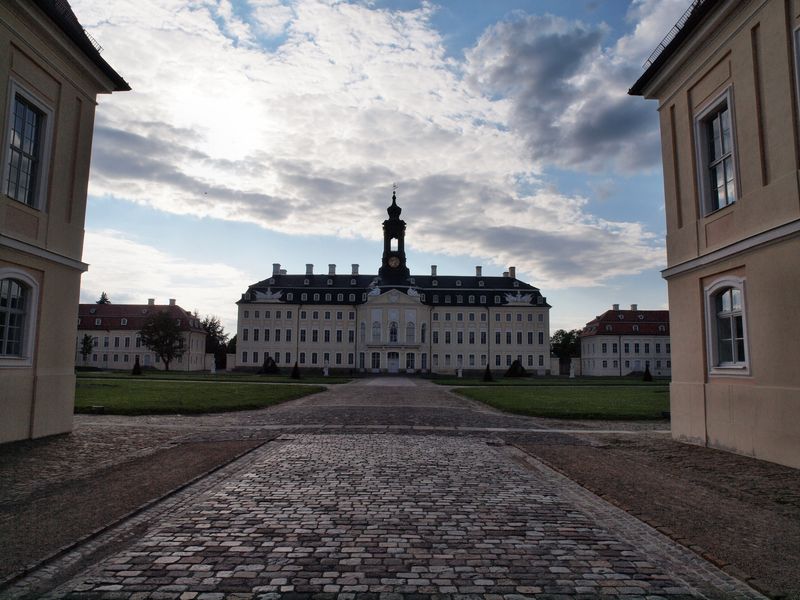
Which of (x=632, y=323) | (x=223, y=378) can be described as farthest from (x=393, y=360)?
(x=632, y=323)

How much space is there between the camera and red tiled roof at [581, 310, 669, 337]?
292 ft

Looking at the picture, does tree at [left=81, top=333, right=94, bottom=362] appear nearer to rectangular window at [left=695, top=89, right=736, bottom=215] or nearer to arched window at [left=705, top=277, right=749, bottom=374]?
rectangular window at [left=695, top=89, right=736, bottom=215]

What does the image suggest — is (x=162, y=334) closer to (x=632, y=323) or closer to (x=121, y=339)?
(x=121, y=339)

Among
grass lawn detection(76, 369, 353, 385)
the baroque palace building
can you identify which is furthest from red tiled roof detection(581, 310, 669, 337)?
grass lawn detection(76, 369, 353, 385)

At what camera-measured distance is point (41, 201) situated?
40.4 ft

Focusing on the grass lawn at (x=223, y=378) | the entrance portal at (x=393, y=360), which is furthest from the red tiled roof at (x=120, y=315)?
the grass lawn at (x=223, y=378)

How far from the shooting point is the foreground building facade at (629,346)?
289 feet

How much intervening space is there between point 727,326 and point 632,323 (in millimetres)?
82468

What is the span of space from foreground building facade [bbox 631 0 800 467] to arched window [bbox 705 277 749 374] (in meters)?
0.02

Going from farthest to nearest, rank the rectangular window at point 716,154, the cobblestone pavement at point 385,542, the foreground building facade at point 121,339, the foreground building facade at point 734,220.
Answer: the foreground building facade at point 121,339
the rectangular window at point 716,154
the foreground building facade at point 734,220
the cobblestone pavement at point 385,542

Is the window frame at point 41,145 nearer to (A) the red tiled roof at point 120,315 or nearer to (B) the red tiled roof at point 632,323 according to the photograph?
(A) the red tiled roof at point 120,315

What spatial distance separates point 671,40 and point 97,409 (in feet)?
59.9

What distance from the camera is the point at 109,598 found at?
4203 millimetres

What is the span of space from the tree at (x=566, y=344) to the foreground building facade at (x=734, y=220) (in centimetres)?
9516
